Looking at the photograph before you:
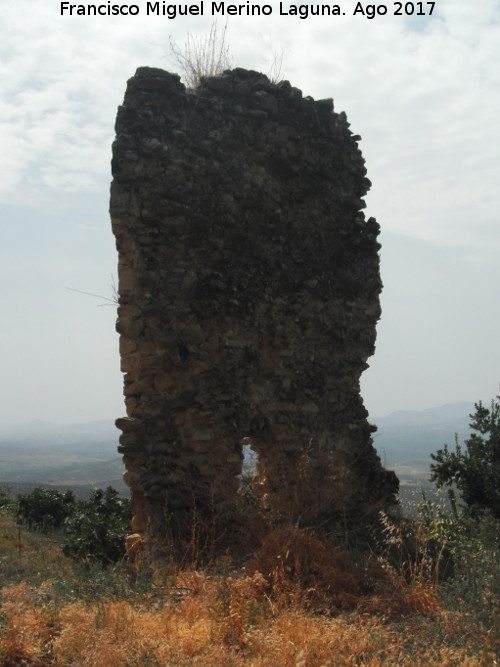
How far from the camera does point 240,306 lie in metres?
6.57

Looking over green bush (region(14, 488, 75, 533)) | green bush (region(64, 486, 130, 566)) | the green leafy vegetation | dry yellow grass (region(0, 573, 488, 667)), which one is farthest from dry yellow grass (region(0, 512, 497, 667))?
green bush (region(14, 488, 75, 533))

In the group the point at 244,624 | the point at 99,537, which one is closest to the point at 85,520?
the point at 99,537

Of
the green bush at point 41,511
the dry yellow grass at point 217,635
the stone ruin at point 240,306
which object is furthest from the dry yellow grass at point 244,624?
the green bush at point 41,511

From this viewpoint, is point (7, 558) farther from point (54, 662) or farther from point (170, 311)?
point (54, 662)

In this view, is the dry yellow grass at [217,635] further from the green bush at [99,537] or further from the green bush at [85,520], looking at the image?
the green bush at [99,537]

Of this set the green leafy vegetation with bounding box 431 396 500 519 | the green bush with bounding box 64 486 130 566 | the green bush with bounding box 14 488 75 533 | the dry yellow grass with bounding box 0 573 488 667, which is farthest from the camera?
the green bush with bounding box 14 488 75 533

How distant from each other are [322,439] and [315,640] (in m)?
3.46

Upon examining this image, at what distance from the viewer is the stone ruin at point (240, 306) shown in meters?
6.09

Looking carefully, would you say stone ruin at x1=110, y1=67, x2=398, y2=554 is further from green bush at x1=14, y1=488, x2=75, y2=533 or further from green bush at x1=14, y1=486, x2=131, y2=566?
green bush at x1=14, y1=488, x2=75, y2=533

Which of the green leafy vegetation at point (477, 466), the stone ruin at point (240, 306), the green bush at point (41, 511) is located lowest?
the green bush at point (41, 511)

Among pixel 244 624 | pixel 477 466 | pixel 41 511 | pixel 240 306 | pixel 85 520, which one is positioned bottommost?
pixel 41 511

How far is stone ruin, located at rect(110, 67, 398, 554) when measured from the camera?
6.09m

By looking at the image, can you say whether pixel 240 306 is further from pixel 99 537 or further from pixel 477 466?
pixel 477 466

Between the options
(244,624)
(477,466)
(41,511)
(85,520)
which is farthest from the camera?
(41,511)
